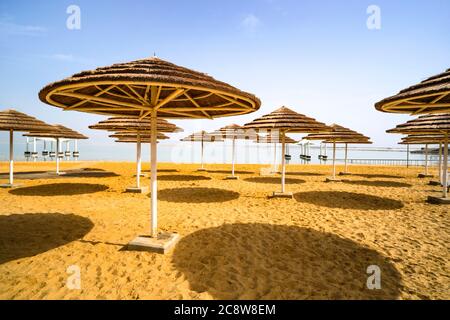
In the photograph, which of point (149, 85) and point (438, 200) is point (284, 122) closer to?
point (149, 85)

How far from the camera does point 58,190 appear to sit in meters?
9.70

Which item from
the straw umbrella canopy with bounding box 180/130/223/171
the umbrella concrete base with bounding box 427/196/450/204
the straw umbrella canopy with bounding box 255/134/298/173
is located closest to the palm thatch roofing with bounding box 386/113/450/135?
the umbrella concrete base with bounding box 427/196/450/204

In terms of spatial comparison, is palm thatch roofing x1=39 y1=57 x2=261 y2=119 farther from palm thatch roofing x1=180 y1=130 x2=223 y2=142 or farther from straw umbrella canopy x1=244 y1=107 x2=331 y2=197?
palm thatch roofing x1=180 y1=130 x2=223 y2=142

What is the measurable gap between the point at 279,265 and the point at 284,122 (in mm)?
5377

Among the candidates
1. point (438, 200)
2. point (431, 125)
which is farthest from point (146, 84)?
point (431, 125)

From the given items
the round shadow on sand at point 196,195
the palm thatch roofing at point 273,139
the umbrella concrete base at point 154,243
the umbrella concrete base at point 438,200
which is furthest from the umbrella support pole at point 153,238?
the palm thatch roofing at point 273,139

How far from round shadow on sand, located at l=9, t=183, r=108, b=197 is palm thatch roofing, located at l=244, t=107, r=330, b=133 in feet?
22.8

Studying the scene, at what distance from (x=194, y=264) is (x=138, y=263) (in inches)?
35.6

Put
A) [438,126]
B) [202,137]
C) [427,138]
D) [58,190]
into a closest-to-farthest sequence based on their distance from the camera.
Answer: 1. [438,126]
2. [58,190]
3. [427,138]
4. [202,137]

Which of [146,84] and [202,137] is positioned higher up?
[202,137]

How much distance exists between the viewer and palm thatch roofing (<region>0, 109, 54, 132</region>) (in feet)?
31.6

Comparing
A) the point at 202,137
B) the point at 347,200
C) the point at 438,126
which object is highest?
the point at 202,137

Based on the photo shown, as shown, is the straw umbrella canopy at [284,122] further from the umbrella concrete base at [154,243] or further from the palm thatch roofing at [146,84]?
the umbrella concrete base at [154,243]
